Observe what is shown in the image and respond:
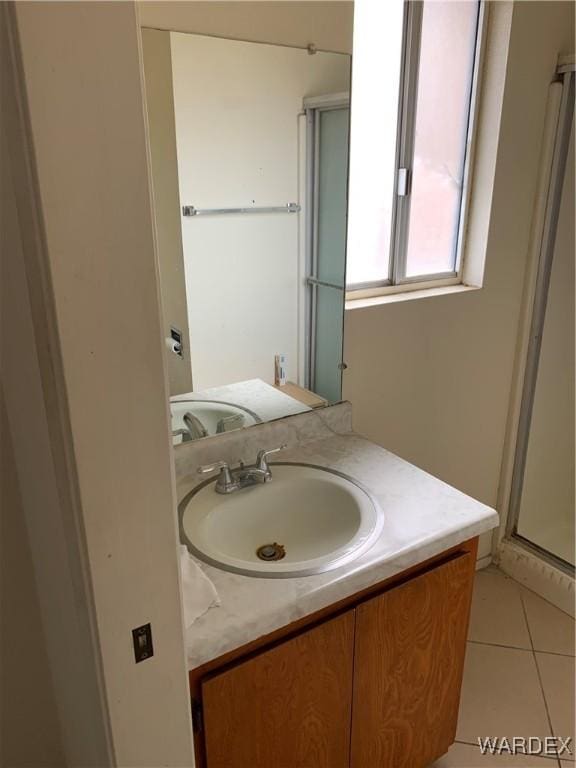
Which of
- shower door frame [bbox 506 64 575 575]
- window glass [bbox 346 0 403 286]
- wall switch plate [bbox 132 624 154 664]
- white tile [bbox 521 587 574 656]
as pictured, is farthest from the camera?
white tile [bbox 521 587 574 656]

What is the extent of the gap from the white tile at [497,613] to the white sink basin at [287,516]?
1.01 m

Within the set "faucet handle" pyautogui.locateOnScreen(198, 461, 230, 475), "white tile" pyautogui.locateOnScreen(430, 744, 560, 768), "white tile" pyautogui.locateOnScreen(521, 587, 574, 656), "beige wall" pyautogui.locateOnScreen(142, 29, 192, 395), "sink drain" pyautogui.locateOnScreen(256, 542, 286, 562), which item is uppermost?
"beige wall" pyautogui.locateOnScreen(142, 29, 192, 395)

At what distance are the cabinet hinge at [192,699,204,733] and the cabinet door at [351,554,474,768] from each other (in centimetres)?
34

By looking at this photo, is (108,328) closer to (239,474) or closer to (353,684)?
(239,474)

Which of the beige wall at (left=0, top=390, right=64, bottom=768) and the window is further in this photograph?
the window

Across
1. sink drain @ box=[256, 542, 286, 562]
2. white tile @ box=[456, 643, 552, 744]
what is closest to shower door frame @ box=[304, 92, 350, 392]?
sink drain @ box=[256, 542, 286, 562]

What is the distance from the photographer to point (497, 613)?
2.23 m

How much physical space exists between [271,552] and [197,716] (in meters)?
0.40

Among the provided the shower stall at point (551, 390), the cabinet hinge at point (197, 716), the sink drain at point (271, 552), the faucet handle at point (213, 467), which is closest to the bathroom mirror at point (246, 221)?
the faucet handle at point (213, 467)

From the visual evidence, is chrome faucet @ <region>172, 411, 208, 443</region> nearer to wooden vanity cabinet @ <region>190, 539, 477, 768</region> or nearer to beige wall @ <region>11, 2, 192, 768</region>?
wooden vanity cabinet @ <region>190, 539, 477, 768</region>

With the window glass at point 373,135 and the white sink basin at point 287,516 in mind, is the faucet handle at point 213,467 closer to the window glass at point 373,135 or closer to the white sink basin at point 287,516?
the white sink basin at point 287,516

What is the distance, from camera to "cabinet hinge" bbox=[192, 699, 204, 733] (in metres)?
1.07

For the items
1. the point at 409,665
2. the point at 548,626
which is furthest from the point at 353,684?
the point at 548,626

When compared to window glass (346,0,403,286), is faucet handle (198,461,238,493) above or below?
below
